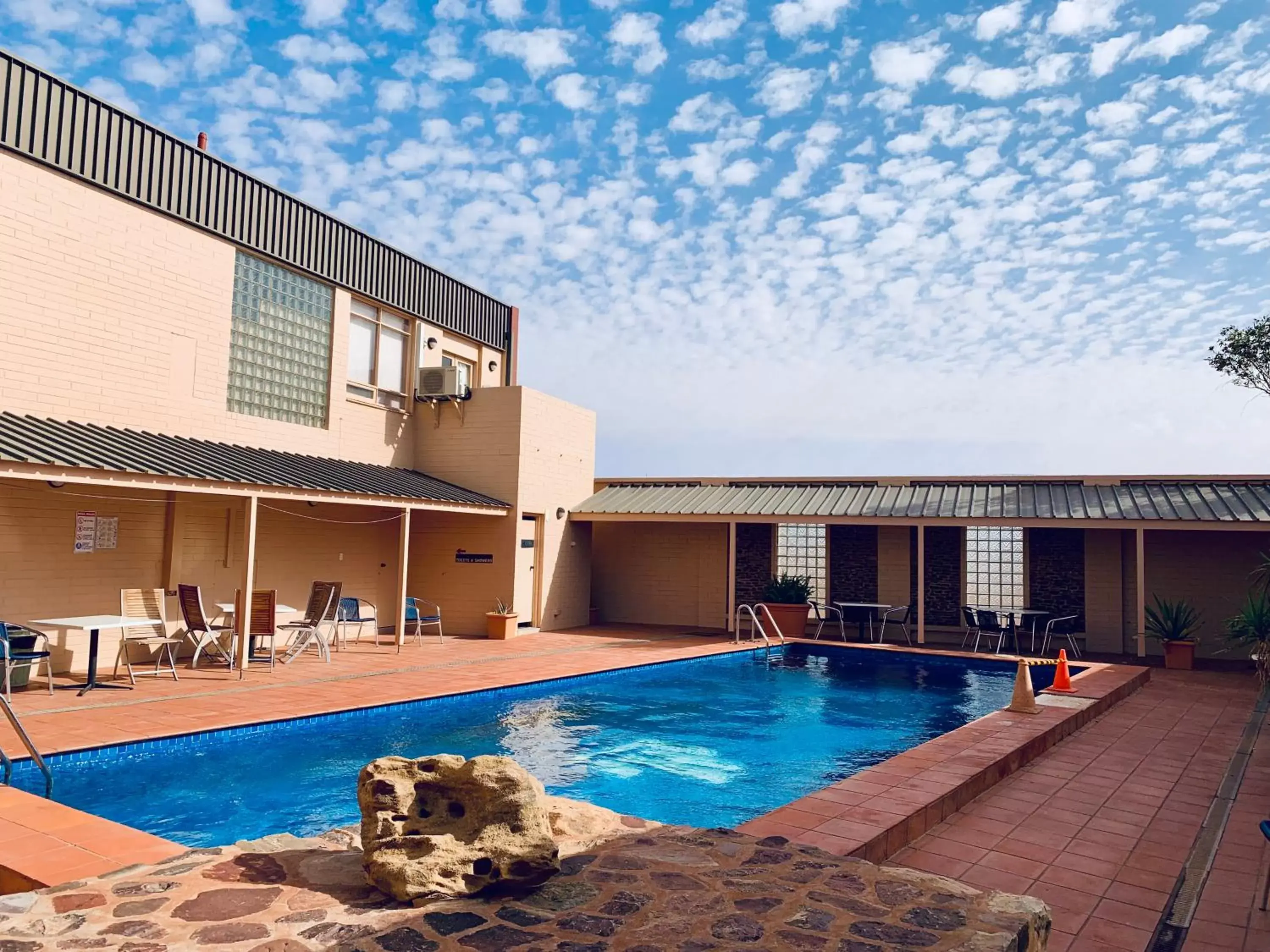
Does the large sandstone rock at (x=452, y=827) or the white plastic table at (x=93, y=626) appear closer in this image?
the large sandstone rock at (x=452, y=827)

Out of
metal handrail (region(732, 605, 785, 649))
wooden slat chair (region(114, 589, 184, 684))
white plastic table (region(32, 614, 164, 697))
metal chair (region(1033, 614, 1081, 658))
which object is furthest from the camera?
metal handrail (region(732, 605, 785, 649))

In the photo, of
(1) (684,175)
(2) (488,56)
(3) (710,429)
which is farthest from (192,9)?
(3) (710,429)

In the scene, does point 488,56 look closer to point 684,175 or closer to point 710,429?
point 684,175

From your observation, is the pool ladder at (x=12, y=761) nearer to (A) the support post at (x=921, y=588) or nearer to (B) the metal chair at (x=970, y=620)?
(A) the support post at (x=921, y=588)

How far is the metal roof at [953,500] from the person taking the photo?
43.8 ft

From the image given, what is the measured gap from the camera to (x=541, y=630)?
15.8 meters

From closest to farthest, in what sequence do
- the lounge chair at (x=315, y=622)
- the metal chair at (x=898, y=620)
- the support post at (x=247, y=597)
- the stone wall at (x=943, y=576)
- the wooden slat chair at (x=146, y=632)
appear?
the wooden slat chair at (x=146, y=632), the support post at (x=247, y=597), the lounge chair at (x=315, y=622), the metal chair at (x=898, y=620), the stone wall at (x=943, y=576)

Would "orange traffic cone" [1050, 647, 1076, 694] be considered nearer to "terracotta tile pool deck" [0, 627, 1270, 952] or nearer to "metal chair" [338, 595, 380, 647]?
"terracotta tile pool deck" [0, 627, 1270, 952]

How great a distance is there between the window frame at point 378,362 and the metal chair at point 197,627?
4.94 metres

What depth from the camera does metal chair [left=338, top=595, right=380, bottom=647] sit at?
502 inches

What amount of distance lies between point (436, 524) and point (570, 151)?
7207mm

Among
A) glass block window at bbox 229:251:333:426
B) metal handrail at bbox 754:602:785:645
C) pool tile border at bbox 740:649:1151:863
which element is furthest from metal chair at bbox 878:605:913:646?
glass block window at bbox 229:251:333:426

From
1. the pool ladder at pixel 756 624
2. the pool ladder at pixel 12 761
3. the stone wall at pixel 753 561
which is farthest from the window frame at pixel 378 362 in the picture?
the pool ladder at pixel 12 761

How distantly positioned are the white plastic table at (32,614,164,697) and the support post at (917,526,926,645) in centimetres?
1111
